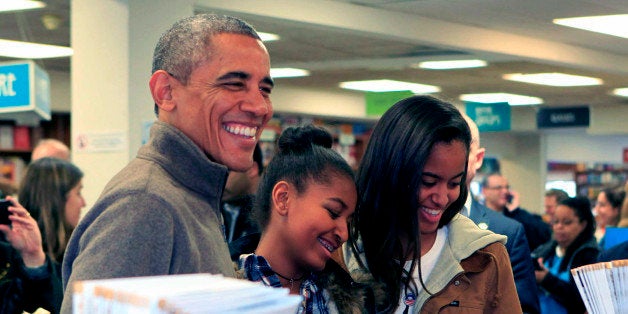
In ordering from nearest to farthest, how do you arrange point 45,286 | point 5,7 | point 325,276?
1. point 325,276
2. point 45,286
3. point 5,7

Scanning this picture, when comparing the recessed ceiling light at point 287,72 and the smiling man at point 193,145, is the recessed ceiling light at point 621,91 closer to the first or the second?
the recessed ceiling light at point 287,72

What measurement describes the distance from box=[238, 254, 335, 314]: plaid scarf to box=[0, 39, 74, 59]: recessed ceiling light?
7748mm

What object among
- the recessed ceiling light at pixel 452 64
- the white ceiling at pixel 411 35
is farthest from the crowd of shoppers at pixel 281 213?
the recessed ceiling light at pixel 452 64

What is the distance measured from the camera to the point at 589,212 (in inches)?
269

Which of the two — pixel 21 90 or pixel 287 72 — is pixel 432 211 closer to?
pixel 21 90

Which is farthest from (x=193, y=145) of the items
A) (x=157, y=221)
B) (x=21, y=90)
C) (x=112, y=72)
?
(x=21, y=90)

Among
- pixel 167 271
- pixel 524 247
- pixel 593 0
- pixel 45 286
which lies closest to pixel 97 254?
pixel 167 271

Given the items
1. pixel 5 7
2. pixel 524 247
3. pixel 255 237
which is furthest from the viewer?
pixel 5 7

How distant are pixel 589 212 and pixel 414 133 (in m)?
4.99

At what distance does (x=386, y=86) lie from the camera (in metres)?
13.7

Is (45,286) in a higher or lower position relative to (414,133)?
lower

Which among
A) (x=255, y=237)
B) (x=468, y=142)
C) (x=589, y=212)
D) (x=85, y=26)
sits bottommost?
(x=589, y=212)

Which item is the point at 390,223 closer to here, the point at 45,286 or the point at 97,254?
the point at 97,254

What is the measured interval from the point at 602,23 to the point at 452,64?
98.8 inches
